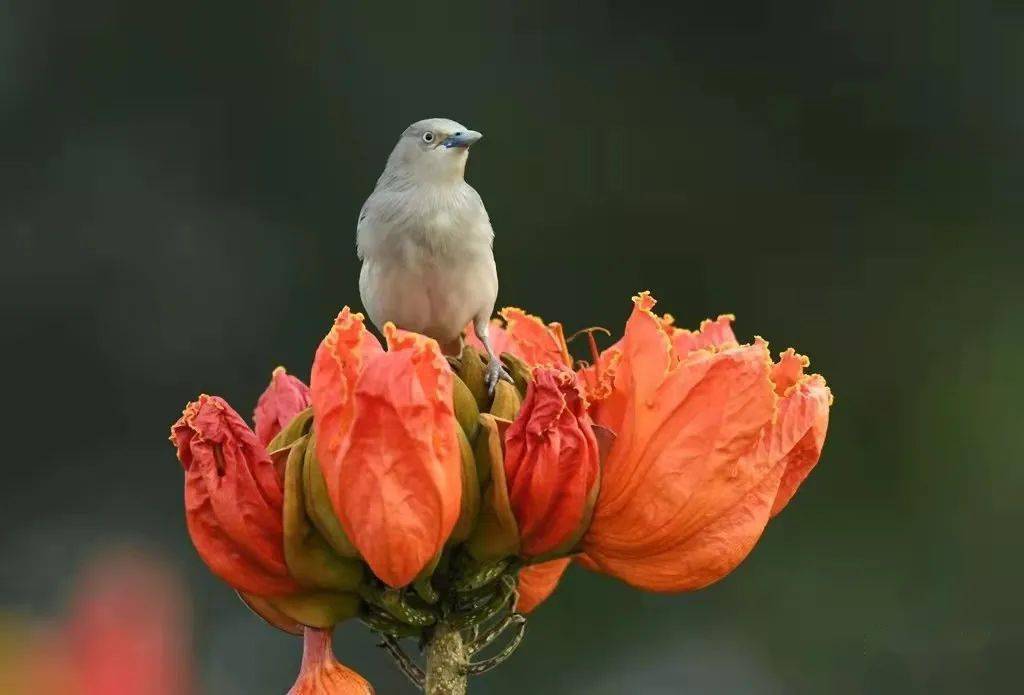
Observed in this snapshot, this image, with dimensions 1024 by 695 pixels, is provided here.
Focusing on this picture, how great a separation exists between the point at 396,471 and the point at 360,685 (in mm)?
286

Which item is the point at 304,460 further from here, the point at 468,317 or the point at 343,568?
the point at 468,317

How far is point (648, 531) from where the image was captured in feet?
4.39

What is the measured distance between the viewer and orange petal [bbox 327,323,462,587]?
1.17 m

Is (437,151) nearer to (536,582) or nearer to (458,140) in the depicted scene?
(458,140)

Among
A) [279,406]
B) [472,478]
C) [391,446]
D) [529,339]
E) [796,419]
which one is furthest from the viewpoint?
[529,339]

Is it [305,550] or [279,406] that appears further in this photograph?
[279,406]

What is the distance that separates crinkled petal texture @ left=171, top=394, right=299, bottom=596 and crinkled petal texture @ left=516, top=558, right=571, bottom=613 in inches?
14.4

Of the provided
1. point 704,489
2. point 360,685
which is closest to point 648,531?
point 704,489

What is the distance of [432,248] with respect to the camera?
1.59 meters

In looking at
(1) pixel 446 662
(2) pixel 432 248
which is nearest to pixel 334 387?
(1) pixel 446 662

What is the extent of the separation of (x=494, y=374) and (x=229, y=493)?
30cm

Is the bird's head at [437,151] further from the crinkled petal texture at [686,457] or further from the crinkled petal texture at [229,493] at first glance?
the crinkled petal texture at [229,493]

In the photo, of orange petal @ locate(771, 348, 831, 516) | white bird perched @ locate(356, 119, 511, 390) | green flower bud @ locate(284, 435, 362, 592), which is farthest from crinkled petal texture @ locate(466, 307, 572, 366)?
green flower bud @ locate(284, 435, 362, 592)

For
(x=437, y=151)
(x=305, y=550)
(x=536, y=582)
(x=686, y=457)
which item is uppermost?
(x=437, y=151)
